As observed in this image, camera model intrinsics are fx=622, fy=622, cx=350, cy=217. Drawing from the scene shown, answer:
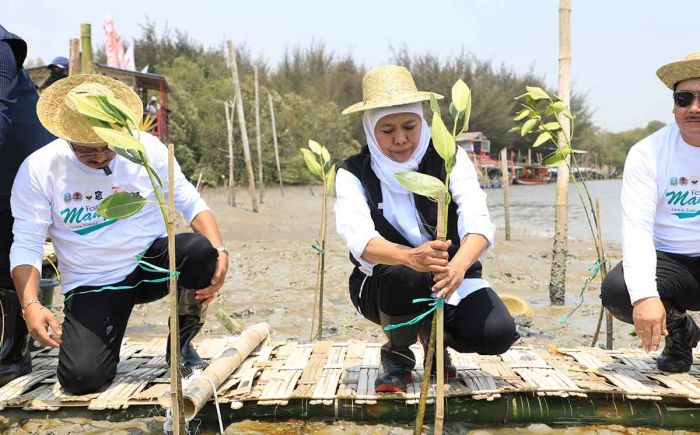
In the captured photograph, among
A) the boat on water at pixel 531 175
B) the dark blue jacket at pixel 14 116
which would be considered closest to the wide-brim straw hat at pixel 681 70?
the dark blue jacket at pixel 14 116

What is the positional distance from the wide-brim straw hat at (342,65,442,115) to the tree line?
10548mm

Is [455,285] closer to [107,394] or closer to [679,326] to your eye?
[679,326]

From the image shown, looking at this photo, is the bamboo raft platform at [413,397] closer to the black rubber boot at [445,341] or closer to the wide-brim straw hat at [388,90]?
the black rubber boot at [445,341]

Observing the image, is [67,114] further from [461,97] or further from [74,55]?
[74,55]

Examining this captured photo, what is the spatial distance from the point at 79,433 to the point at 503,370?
1.75 metres

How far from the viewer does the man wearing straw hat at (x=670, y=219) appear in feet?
8.08

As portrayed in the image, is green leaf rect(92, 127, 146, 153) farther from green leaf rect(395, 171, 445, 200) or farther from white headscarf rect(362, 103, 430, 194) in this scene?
white headscarf rect(362, 103, 430, 194)

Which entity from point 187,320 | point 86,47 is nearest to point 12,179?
point 187,320

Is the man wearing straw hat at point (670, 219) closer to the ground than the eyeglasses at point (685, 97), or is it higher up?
closer to the ground

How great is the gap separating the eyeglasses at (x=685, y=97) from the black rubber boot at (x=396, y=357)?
1386 mm

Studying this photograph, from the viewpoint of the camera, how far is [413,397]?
241 cm

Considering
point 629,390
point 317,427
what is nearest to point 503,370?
point 629,390

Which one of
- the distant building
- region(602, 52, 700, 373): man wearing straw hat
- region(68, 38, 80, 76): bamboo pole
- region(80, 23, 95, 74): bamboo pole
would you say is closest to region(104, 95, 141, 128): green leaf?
region(602, 52, 700, 373): man wearing straw hat

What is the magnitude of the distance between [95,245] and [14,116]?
72 cm
